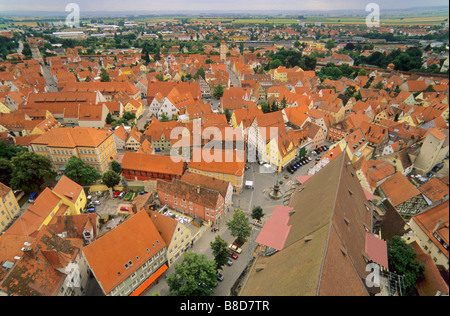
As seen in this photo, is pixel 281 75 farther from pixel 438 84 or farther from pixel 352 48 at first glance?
pixel 352 48

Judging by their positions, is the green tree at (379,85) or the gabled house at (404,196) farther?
the green tree at (379,85)

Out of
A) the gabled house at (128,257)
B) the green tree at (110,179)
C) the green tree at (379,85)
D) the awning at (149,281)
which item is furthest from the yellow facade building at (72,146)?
the green tree at (379,85)

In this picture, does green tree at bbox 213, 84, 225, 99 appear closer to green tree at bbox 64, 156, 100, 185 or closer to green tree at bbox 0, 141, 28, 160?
green tree at bbox 64, 156, 100, 185

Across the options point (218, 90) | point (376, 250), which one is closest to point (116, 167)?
point (376, 250)

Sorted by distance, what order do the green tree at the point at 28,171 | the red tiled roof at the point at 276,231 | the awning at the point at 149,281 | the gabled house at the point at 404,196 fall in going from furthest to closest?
the green tree at the point at 28,171 → the gabled house at the point at 404,196 → the awning at the point at 149,281 → the red tiled roof at the point at 276,231

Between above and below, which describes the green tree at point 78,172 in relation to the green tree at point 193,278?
above

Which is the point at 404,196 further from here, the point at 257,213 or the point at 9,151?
the point at 9,151

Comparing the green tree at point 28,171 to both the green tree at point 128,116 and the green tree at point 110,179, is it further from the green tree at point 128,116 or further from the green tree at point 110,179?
the green tree at point 128,116
